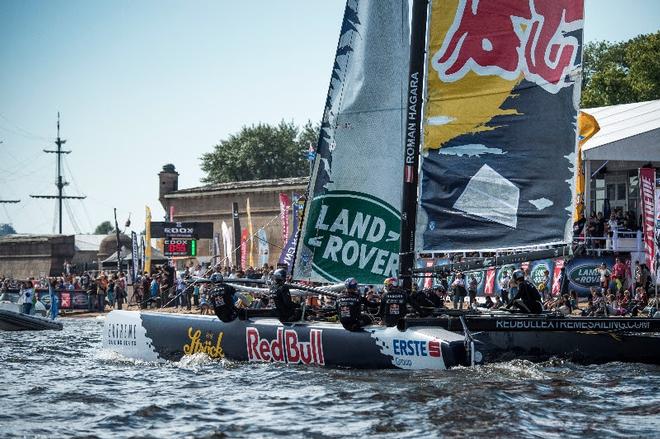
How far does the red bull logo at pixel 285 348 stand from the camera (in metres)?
18.1

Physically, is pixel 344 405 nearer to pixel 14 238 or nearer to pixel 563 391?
pixel 563 391

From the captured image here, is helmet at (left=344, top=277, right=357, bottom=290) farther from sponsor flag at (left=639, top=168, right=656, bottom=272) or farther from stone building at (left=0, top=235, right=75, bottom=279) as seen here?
stone building at (left=0, top=235, right=75, bottom=279)

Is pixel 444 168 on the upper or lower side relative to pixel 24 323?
upper

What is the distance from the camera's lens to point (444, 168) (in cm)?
1866

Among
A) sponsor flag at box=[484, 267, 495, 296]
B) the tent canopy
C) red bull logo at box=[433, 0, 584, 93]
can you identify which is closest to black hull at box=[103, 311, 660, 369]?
red bull logo at box=[433, 0, 584, 93]

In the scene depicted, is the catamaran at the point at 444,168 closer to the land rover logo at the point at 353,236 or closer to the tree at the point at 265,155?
the land rover logo at the point at 353,236

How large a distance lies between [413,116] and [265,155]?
81.5 m

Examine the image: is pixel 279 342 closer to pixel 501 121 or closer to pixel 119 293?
pixel 501 121

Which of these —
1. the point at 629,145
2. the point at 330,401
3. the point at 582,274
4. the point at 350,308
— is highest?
the point at 629,145

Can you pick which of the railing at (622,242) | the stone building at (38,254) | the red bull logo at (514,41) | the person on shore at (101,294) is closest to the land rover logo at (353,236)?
the red bull logo at (514,41)

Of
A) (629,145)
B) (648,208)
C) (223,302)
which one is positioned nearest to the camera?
(223,302)

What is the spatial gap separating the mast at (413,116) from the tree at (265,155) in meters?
79.9

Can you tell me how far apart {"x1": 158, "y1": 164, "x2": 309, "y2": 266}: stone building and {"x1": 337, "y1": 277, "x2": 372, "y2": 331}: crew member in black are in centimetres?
4193

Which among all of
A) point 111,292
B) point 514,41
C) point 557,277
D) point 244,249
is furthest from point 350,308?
point 244,249
